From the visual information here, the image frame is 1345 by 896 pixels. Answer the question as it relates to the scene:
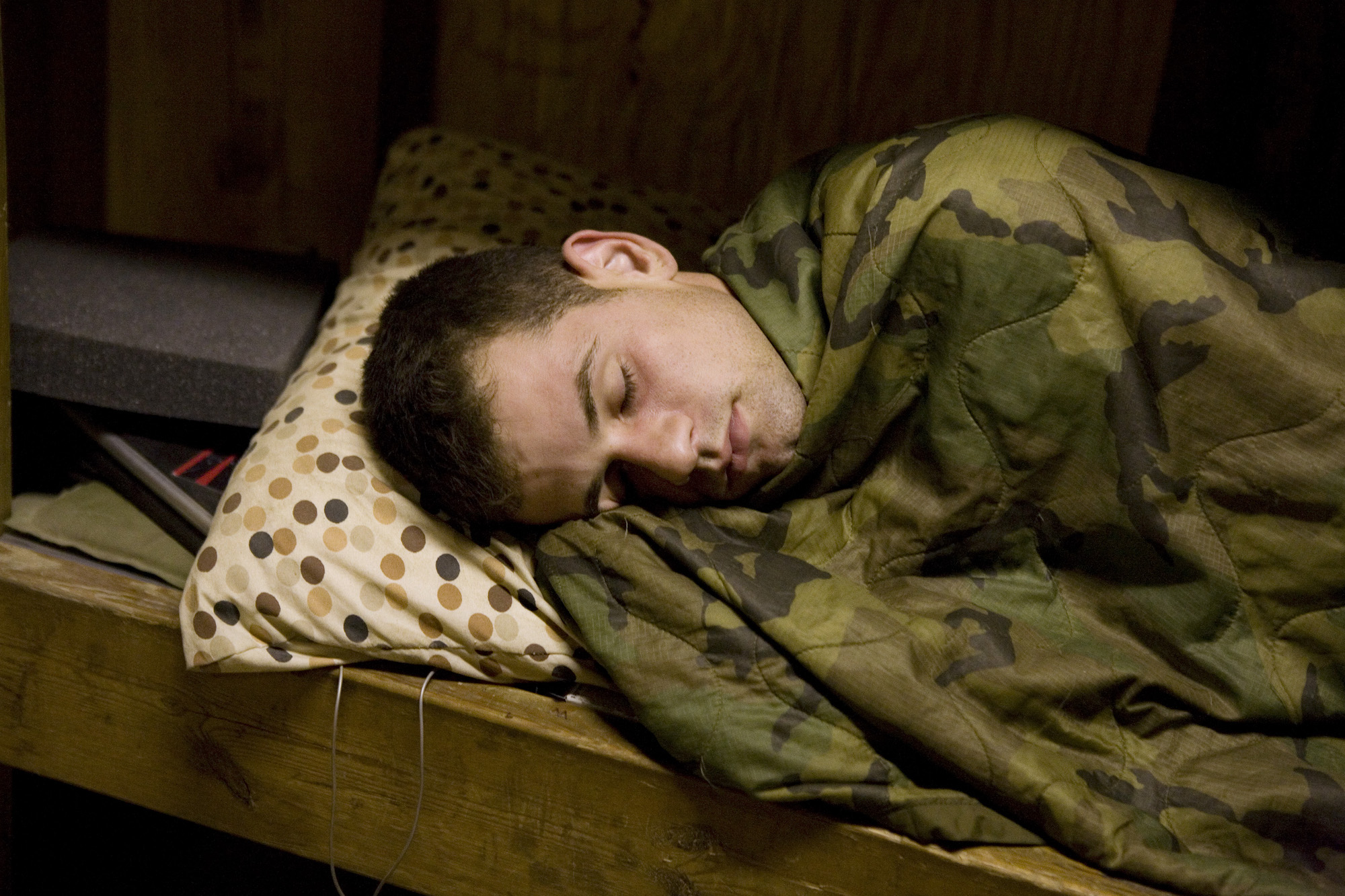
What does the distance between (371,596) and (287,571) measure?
0.21ft

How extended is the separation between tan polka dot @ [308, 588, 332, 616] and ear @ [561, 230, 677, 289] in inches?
13.3

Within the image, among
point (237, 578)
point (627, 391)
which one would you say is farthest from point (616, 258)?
point (237, 578)

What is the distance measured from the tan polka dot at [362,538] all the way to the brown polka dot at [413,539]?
1.0 inches

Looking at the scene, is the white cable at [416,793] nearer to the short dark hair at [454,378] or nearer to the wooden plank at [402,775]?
the wooden plank at [402,775]

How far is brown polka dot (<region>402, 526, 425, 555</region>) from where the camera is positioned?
0.85 m

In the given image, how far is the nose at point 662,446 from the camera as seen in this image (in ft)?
2.75

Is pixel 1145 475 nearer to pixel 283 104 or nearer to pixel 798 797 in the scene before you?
pixel 798 797

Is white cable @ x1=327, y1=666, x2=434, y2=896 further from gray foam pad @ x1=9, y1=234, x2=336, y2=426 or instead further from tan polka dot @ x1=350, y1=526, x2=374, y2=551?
gray foam pad @ x1=9, y1=234, x2=336, y2=426

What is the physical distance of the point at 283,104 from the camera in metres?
1.54

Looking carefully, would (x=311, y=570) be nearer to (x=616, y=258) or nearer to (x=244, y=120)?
(x=616, y=258)

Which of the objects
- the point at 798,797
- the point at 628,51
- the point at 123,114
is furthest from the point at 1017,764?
the point at 123,114

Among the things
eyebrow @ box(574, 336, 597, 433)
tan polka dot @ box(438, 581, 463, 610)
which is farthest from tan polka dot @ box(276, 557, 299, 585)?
eyebrow @ box(574, 336, 597, 433)

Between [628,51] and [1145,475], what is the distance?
94cm

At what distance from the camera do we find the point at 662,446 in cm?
84
